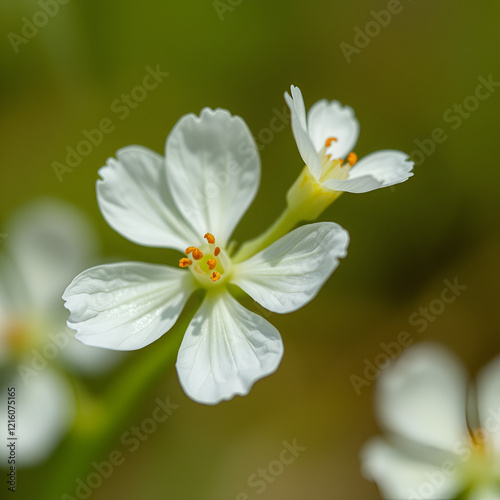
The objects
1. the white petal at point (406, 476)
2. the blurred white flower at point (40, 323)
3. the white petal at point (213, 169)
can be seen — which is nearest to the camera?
the white petal at point (213, 169)

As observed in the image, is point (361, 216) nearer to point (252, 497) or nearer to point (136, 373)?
point (252, 497)

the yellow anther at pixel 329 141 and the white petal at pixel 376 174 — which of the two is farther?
the yellow anther at pixel 329 141

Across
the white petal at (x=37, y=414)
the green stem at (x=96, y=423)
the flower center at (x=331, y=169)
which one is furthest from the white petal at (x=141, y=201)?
the white petal at (x=37, y=414)

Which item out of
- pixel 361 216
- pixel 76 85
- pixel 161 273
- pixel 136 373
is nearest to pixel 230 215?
pixel 161 273

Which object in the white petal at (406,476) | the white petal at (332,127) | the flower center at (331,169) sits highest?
the white petal at (332,127)

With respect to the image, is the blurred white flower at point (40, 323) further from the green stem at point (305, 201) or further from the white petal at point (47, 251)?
the green stem at point (305, 201)

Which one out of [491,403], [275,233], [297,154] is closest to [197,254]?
[275,233]

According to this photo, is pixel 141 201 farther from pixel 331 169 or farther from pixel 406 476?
pixel 406 476
